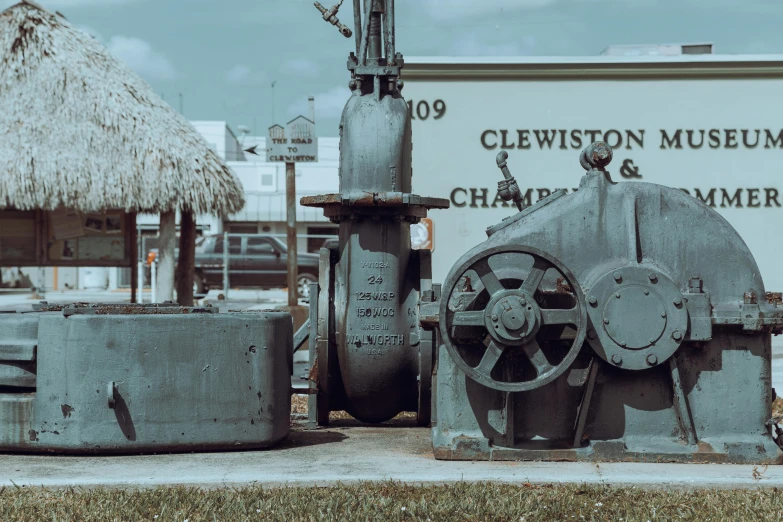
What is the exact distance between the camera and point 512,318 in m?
4.97

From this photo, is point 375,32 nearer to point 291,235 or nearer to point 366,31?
point 366,31

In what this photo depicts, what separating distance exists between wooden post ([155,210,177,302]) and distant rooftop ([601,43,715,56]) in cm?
624

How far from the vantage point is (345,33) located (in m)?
6.40

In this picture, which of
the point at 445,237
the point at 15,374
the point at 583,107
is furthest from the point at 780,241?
the point at 15,374

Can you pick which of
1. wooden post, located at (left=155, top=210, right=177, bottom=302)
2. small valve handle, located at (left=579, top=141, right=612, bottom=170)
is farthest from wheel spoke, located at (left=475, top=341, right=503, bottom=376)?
wooden post, located at (left=155, top=210, right=177, bottom=302)

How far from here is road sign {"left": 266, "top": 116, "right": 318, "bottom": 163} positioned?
1212 centimetres

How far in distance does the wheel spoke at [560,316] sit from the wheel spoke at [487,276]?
25cm

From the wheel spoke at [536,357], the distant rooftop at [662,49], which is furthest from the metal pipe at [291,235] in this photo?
the wheel spoke at [536,357]

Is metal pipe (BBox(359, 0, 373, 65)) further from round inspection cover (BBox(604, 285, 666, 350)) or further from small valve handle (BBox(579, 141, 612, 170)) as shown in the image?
round inspection cover (BBox(604, 285, 666, 350))

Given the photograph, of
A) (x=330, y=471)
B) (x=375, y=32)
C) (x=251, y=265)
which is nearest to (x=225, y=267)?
(x=251, y=265)

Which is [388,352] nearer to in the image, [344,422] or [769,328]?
[344,422]

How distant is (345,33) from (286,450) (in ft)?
8.38

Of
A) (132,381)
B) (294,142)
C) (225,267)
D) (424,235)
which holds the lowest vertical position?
(132,381)

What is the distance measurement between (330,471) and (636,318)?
1674 millimetres
